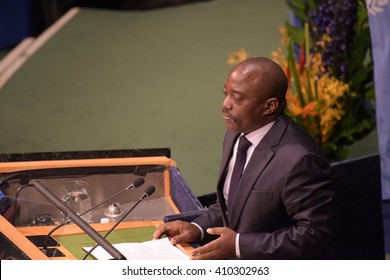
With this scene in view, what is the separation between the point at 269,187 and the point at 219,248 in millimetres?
244

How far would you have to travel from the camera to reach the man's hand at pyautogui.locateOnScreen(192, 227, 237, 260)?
2.81 m

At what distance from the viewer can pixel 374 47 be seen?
196 inches

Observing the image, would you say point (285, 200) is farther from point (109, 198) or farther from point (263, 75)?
point (109, 198)

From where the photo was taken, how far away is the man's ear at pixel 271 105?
2.85 meters

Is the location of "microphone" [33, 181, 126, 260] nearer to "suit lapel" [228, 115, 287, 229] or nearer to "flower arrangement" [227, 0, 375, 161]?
"suit lapel" [228, 115, 287, 229]

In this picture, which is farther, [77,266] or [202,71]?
[202,71]

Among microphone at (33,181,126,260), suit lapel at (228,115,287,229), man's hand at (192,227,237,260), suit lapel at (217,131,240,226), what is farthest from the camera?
suit lapel at (217,131,240,226)

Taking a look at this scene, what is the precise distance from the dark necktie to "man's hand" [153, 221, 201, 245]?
150 mm

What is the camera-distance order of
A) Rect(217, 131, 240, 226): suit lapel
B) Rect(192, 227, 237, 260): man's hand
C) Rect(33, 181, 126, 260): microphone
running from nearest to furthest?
Rect(33, 181, 126, 260): microphone < Rect(192, 227, 237, 260): man's hand < Rect(217, 131, 240, 226): suit lapel

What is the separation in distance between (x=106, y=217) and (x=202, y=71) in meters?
4.33

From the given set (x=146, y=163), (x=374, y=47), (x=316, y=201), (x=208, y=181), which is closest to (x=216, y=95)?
(x=208, y=181)

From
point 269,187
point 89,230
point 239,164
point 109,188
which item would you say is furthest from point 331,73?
point 89,230

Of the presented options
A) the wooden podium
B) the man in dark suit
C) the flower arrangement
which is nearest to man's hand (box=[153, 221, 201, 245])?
the man in dark suit

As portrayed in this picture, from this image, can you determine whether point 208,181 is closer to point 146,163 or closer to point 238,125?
point 146,163
